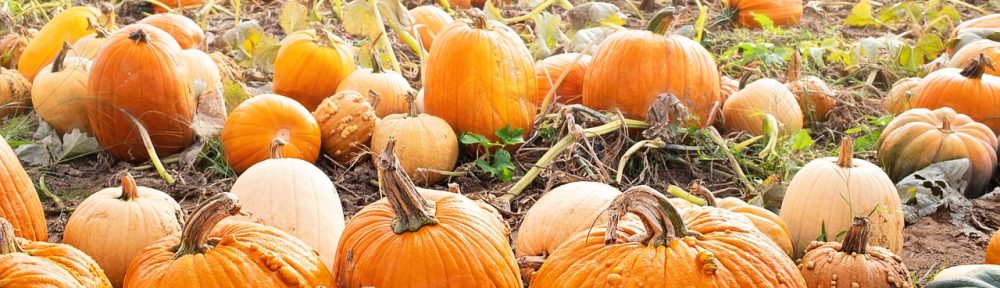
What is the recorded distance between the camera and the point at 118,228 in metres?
3.74

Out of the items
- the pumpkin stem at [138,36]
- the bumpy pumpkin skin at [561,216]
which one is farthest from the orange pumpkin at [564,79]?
the pumpkin stem at [138,36]

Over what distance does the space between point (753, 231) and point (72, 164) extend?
3516mm

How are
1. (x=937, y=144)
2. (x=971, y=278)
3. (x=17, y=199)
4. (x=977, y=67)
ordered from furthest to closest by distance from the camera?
(x=977, y=67) < (x=937, y=144) < (x=17, y=199) < (x=971, y=278)

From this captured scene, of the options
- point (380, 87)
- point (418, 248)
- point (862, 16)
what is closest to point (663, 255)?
point (418, 248)

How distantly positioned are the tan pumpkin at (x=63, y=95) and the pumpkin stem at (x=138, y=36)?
1.36 ft

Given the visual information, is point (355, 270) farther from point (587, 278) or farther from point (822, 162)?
point (822, 162)

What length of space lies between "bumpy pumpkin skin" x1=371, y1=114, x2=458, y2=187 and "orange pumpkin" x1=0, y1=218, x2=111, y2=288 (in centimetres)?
195

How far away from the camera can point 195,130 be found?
5.18 m

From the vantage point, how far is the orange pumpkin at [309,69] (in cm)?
575

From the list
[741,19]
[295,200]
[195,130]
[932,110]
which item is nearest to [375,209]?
[295,200]

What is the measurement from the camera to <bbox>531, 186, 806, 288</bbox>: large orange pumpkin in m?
2.78

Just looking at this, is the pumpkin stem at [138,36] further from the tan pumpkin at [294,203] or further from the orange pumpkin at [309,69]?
the tan pumpkin at [294,203]

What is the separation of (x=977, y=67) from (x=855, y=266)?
2.52 m

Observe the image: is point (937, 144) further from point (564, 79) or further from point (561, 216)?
point (561, 216)
